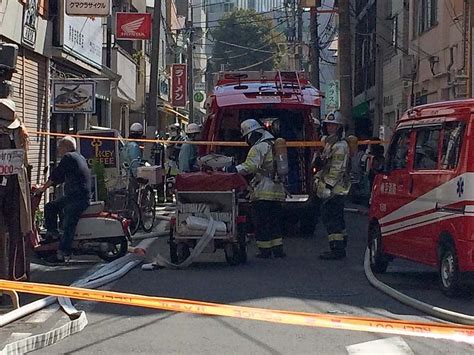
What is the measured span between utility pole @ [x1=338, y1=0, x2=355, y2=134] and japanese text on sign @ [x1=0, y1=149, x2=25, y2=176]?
17146 millimetres

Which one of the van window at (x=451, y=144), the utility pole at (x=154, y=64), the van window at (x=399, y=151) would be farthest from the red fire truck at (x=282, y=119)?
the utility pole at (x=154, y=64)

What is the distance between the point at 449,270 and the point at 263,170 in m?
3.83

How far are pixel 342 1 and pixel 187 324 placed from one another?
18538 mm

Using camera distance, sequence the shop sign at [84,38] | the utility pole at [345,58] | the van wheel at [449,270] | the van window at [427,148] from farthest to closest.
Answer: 1. the utility pole at [345,58]
2. the shop sign at [84,38]
3. the van window at [427,148]
4. the van wheel at [449,270]

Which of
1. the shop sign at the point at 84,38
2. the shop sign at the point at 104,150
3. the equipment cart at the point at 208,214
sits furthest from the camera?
the shop sign at the point at 84,38

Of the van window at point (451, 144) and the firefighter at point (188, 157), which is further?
the firefighter at point (188, 157)

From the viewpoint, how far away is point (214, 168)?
13375 millimetres

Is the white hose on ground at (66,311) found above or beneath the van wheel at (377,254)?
beneath

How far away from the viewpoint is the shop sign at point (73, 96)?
1870 cm

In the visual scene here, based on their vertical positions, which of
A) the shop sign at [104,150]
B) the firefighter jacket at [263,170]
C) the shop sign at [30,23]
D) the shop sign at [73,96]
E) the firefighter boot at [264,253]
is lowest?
the firefighter boot at [264,253]

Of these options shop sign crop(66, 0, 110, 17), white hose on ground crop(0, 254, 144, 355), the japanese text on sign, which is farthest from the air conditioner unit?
the japanese text on sign

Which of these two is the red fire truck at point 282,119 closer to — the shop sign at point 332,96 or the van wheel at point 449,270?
the van wheel at point 449,270

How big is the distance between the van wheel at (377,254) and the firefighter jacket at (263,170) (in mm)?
1557

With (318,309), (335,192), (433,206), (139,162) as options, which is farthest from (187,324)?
(139,162)
